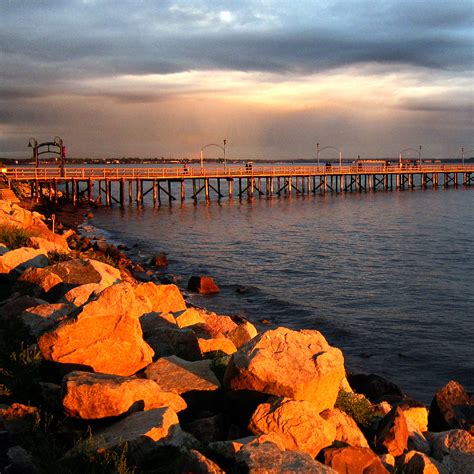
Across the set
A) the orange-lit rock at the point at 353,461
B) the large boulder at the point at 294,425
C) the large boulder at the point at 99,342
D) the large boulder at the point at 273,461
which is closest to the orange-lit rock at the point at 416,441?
the orange-lit rock at the point at 353,461

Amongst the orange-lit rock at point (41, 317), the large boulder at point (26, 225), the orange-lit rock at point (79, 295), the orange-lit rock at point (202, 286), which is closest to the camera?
the orange-lit rock at point (41, 317)

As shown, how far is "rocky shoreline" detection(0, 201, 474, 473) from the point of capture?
5.40 meters

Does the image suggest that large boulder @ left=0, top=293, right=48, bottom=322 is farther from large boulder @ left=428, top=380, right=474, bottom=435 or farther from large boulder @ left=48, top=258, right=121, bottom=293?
large boulder @ left=428, top=380, right=474, bottom=435

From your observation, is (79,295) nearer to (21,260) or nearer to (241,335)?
(241,335)

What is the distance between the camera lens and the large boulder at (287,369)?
6.42m

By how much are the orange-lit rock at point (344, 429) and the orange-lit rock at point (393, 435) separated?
0.22 m

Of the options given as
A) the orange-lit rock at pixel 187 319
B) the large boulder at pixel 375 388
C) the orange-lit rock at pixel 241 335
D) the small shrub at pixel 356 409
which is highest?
the orange-lit rock at pixel 187 319

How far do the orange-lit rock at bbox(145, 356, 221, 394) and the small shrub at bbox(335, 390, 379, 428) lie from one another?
1.71 meters

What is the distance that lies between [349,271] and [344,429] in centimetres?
2023

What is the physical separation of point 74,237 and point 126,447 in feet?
91.5

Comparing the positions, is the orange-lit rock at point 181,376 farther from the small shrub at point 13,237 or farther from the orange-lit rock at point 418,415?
the small shrub at point 13,237

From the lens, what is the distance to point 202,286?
22.1 metres

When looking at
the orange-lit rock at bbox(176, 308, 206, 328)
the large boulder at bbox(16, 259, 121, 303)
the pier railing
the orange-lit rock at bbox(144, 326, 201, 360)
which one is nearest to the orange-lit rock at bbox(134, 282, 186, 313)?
the large boulder at bbox(16, 259, 121, 303)

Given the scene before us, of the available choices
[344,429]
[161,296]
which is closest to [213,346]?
[344,429]
